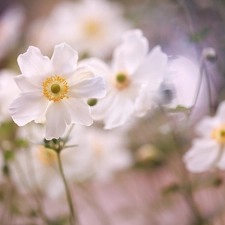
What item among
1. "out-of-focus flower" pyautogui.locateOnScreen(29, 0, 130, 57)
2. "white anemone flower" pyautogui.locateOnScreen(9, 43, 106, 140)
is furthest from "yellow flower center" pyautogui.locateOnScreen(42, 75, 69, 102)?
"out-of-focus flower" pyautogui.locateOnScreen(29, 0, 130, 57)

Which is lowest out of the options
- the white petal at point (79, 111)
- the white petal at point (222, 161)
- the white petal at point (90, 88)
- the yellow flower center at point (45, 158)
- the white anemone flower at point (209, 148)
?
the white petal at point (222, 161)

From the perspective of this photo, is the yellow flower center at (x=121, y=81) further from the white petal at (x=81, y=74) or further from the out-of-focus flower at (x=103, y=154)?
the out-of-focus flower at (x=103, y=154)

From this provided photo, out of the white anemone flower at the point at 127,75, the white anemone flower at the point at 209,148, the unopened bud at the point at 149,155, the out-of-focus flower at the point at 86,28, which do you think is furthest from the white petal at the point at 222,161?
the out-of-focus flower at the point at 86,28

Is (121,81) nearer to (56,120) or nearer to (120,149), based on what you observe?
(56,120)

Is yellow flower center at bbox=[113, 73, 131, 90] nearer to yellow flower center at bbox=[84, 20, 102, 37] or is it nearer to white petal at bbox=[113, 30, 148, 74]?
white petal at bbox=[113, 30, 148, 74]

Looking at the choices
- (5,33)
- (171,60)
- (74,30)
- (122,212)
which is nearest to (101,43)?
(74,30)

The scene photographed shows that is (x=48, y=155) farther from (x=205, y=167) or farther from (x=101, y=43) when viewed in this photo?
(x=101, y=43)
